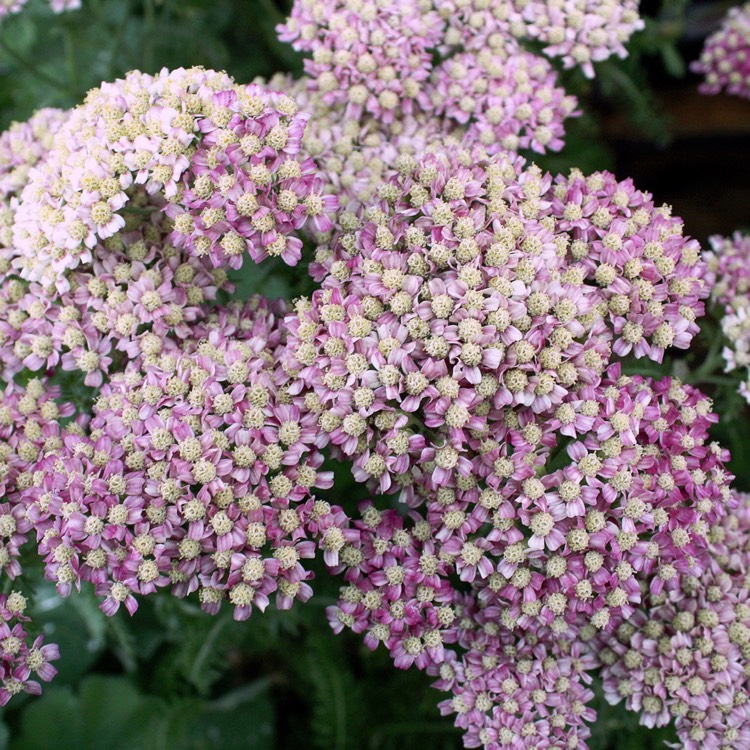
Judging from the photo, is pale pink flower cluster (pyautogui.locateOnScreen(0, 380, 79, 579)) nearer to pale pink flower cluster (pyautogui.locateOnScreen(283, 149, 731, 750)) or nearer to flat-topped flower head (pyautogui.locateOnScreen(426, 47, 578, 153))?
pale pink flower cluster (pyautogui.locateOnScreen(283, 149, 731, 750))

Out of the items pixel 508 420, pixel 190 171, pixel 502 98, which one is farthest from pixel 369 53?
pixel 508 420

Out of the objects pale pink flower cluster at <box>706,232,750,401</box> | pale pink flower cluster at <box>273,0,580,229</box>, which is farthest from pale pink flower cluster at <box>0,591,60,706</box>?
pale pink flower cluster at <box>706,232,750,401</box>

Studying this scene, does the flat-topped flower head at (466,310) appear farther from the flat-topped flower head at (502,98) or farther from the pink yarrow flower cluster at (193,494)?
the flat-topped flower head at (502,98)

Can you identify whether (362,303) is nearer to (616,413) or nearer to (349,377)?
(349,377)

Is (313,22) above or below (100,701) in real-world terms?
above

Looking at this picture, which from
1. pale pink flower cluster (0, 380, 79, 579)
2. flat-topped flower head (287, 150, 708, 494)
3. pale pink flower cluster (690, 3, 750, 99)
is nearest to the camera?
flat-topped flower head (287, 150, 708, 494)

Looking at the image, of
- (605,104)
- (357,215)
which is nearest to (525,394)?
(357,215)
